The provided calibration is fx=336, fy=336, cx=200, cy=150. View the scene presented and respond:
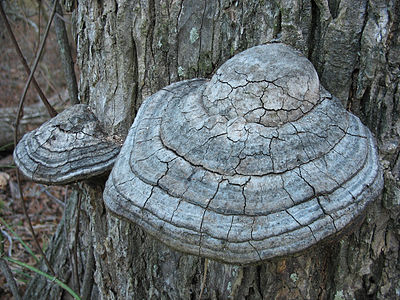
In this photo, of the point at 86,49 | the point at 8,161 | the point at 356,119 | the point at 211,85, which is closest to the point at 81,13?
the point at 86,49

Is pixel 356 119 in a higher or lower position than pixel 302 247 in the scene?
higher

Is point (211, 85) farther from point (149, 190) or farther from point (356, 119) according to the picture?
point (356, 119)

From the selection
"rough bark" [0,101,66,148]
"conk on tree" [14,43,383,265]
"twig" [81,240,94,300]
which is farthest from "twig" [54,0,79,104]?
"rough bark" [0,101,66,148]

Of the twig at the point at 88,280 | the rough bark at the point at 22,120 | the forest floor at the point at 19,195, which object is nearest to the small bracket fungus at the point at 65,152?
the forest floor at the point at 19,195

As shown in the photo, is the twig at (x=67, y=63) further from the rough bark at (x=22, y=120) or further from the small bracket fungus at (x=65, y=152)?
the rough bark at (x=22, y=120)

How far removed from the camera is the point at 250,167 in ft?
4.36

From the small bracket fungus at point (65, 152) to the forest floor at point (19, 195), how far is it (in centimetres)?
90

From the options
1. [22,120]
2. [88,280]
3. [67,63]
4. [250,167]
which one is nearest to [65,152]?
[250,167]

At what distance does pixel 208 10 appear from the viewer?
1882mm

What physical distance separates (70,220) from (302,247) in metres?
2.80

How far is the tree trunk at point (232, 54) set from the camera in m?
1.72

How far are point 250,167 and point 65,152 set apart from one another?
1068 millimetres

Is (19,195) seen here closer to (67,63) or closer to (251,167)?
(67,63)

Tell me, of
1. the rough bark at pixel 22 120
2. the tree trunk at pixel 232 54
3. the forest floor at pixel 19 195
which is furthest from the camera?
the rough bark at pixel 22 120
